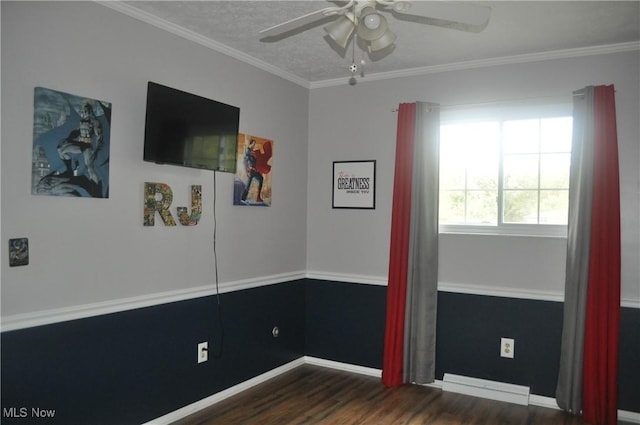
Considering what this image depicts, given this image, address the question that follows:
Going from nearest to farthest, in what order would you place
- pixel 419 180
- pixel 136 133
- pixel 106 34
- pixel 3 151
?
pixel 3 151 → pixel 106 34 → pixel 136 133 → pixel 419 180

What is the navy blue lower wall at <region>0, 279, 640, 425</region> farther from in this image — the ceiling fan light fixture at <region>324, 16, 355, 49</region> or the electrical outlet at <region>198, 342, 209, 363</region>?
the ceiling fan light fixture at <region>324, 16, 355, 49</region>

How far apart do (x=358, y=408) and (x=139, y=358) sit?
1568 mm

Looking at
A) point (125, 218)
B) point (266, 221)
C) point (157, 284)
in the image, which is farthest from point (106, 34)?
Answer: point (266, 221)

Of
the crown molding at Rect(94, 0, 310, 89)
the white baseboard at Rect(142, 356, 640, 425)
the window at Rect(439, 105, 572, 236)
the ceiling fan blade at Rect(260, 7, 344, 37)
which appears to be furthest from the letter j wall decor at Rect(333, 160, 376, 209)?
the ceiling fan blade at Rect(260, 7, 344, 37)

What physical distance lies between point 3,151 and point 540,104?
11.4ft

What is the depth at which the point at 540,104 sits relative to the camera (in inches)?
147

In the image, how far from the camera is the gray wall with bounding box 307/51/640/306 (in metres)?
3.45

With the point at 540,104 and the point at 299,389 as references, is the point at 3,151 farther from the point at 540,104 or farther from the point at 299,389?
the point at 540,104

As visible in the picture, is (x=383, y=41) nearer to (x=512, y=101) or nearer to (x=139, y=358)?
(x=512, y=101)

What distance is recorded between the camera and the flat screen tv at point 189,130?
9.74 feet

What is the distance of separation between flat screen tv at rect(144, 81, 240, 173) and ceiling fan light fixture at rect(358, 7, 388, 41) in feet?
4.47

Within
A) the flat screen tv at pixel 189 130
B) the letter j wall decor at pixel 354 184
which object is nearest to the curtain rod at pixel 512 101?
the letter j wall decor at pixel 354 184

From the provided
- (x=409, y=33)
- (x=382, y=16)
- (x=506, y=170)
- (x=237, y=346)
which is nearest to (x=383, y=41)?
(x=382, y=16)

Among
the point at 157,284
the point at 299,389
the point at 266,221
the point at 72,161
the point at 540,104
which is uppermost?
the point at 540,104
